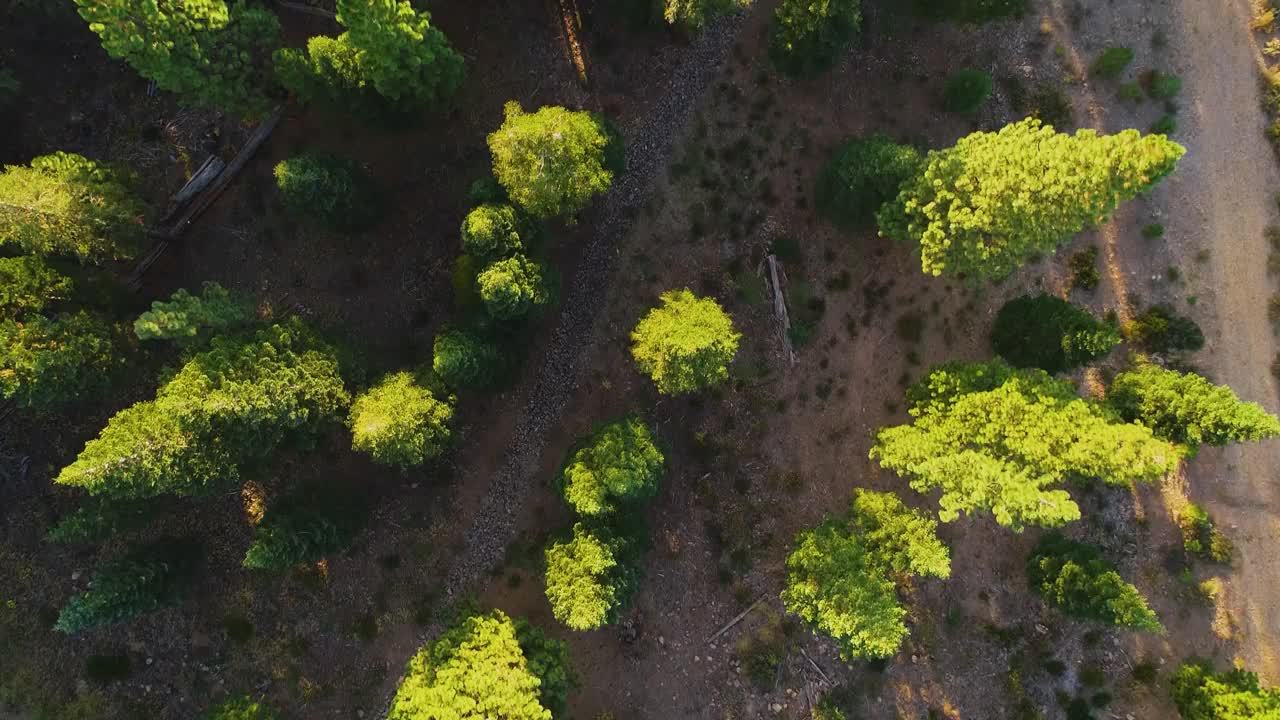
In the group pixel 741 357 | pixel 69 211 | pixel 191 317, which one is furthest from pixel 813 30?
pixel 69 211

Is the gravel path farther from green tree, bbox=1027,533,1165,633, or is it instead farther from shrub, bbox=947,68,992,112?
green tree, bbox=1027,533,1165,633

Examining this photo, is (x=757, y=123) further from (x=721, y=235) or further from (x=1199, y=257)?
(x=1199, y=257)

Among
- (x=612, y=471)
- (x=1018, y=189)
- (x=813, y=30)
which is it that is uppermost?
(x=813, y=30)

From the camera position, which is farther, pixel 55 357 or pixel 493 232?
pixel 493 232

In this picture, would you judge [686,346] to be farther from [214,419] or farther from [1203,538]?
[1203,538]

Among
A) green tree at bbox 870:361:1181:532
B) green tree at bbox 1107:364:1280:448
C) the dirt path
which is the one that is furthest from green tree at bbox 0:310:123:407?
the dirt path

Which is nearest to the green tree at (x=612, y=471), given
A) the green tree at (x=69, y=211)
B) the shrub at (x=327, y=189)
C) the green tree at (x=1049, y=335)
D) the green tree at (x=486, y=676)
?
the green tree at (x=486, y=676)
